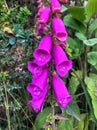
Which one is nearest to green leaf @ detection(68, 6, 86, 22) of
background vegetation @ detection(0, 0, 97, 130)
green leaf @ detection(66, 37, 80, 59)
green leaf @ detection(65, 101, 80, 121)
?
background vegetation @ detection(0, 0, 97, 130)

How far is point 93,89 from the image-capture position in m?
2.49

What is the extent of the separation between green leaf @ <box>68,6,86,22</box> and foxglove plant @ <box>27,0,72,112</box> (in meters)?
0.64

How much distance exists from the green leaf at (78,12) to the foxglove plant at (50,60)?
2.09ft

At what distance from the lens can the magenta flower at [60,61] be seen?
187 cm

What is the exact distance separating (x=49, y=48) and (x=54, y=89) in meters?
0.24

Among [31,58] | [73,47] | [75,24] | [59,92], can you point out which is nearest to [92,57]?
[73,47]

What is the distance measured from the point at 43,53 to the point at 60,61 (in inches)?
3.7

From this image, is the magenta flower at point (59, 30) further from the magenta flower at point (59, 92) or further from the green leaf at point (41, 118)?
the green leaf at point (41, 118)

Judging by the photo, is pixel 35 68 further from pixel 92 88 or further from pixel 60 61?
pixel 92 88

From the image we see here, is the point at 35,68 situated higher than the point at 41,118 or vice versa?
the point at 35,68

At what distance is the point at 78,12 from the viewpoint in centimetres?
257

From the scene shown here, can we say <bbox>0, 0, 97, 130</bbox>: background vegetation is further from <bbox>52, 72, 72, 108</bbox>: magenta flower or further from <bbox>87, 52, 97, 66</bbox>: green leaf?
<bbox>52, 72, 72, 108</bbox>: magenta flower

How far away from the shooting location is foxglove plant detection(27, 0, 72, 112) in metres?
1.83

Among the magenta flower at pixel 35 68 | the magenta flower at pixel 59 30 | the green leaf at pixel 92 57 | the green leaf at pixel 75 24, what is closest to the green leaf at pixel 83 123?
the green leaf at pixel 92 57
